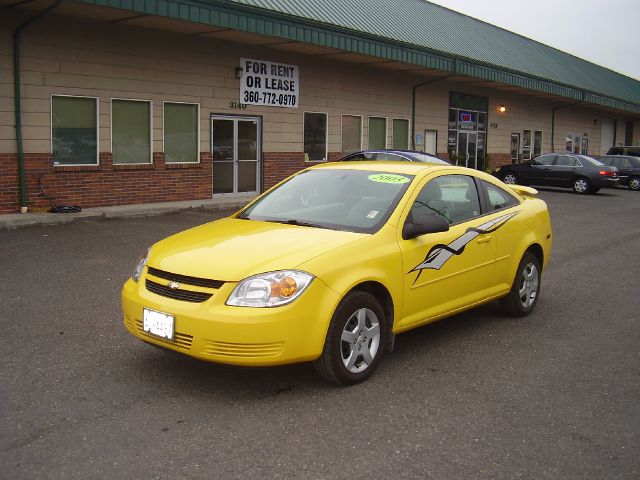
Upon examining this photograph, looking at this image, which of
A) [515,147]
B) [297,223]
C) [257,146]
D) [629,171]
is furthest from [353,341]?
[515,147]

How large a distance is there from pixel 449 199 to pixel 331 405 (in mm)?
2313

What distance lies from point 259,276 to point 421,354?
178cm

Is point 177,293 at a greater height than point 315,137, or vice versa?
point 315,137

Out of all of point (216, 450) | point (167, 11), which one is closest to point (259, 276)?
point (216, 450)

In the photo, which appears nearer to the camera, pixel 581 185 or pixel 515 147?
pixel 581 185

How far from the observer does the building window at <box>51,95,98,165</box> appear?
1385 cm

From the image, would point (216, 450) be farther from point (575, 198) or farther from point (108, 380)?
point (575, 198)

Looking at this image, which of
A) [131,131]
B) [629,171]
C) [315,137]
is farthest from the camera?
[629,171]

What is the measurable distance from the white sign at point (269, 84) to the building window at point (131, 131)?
9.77 ft

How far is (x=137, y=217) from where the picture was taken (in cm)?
1420

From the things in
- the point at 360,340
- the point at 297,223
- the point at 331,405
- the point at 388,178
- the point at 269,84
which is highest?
the point at 269,84

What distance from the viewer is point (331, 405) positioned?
14.5 feet

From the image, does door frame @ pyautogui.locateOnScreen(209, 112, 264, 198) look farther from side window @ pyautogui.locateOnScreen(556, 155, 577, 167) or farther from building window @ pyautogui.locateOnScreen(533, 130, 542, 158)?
building window @ pyautogui.locateOnScreen(533, 130, 542, 158)

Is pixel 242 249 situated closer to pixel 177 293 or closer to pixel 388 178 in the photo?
pixel 177 293
